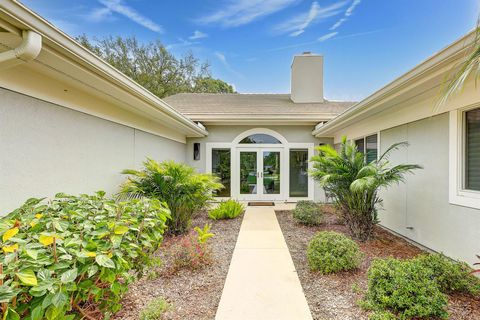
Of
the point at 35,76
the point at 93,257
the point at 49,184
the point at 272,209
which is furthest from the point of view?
the point at 272,209

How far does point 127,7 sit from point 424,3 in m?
12.1

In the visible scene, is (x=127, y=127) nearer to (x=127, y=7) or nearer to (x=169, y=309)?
(x=169, y=309)

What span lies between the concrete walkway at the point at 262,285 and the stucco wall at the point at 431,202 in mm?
2863

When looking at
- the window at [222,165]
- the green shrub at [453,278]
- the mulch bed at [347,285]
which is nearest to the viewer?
the mulch bed at [347,285]

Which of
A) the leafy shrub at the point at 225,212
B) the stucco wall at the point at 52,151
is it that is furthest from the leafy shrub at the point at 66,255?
the leafy shrub at the point at 225,212

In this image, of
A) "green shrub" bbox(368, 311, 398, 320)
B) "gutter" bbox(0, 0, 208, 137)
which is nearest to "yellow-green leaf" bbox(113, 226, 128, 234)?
"gutter" bbox(0, 0, 208, 137)

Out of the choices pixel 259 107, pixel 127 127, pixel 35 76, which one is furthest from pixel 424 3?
pixel 35 76

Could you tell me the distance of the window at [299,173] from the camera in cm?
1074

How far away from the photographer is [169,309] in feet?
9.07

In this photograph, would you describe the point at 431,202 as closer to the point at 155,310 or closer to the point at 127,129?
the point at 155,310

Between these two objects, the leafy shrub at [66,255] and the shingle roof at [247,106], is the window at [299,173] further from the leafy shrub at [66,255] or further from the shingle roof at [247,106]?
the leafy shrub at [66,255]

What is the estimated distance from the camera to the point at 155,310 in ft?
8.52

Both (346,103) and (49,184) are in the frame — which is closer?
(49,184)

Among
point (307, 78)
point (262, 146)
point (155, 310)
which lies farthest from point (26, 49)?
point (307, 78)
